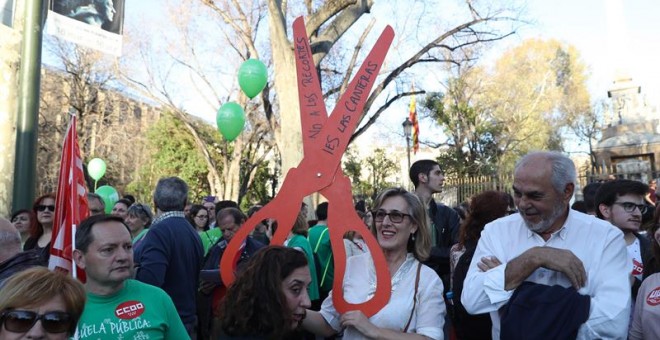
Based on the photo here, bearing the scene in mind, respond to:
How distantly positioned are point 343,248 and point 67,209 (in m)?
1.62

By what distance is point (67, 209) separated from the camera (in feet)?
11.2

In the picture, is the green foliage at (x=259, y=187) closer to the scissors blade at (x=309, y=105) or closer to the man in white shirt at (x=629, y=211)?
the man in white shirt at (x=629, y=211)

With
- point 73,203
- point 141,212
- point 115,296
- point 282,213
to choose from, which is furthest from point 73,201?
point 141,212

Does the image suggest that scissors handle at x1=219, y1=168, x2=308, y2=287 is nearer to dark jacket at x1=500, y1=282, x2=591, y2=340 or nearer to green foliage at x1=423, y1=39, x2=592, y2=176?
dark jacket at x1=500, y1=282, x2=591, y2=340

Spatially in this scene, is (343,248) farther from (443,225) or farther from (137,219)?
(137,219)

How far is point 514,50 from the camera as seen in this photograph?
37.3 metres

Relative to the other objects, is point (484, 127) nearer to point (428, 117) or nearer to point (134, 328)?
point (428, 117)

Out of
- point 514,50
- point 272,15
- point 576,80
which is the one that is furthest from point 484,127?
point 272,15

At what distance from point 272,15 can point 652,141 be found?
14.2 metres

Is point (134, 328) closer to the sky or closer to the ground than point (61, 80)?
closer to the ground

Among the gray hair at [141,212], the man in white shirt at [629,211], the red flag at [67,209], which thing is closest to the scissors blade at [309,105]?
the red flag at [67,209]

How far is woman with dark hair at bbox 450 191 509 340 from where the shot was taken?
350 cm

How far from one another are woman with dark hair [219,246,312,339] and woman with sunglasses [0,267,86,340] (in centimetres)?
75

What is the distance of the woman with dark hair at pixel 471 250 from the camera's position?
3496 millimetres
